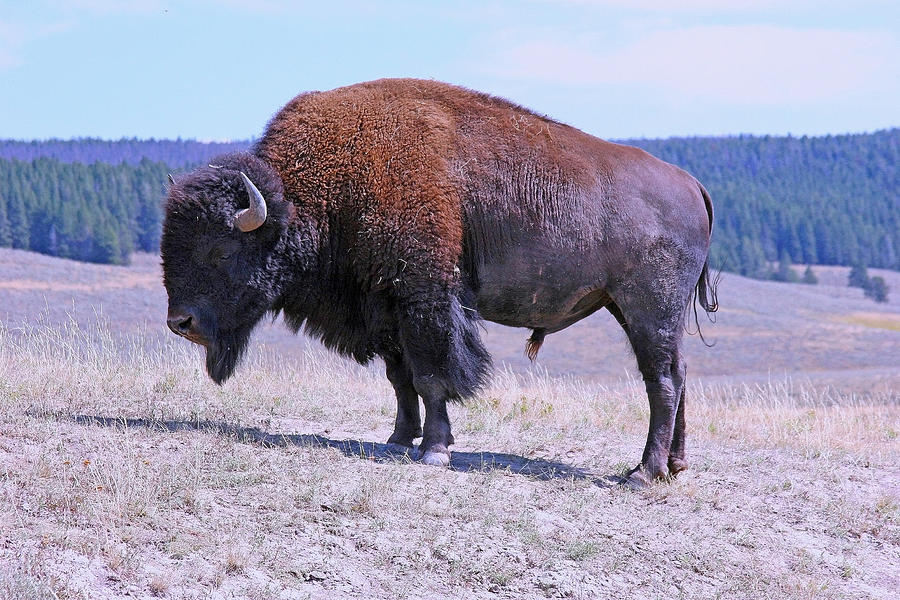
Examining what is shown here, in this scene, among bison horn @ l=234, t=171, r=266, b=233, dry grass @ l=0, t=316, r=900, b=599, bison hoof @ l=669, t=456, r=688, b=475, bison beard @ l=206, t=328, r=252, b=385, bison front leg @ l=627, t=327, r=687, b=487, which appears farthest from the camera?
bison hoof @ l=669, t=456, r=688, b=475

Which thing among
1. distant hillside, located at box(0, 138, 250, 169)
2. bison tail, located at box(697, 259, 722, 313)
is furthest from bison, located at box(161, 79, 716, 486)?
distant hillside, located at box(0, 138, 250, 169)

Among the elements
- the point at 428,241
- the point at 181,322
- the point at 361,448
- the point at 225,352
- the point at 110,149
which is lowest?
the point at 361,448

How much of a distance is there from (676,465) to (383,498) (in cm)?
288

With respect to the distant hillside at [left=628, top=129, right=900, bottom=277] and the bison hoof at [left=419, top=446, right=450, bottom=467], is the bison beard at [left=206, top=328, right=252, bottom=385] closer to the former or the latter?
the bison hoof at [left=419, top=446, right=450, bottom=467]

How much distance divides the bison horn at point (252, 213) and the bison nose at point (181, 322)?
30.4 inches

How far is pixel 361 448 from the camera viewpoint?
23.2 ft

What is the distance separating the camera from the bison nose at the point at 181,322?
734cm

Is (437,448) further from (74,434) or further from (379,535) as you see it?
(74,434)

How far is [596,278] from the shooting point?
7.63 meters

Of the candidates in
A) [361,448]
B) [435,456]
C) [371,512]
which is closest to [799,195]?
[435,456]

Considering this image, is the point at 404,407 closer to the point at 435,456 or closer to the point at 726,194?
the point at 435,456

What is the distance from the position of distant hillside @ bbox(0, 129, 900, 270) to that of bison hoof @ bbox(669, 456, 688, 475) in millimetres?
22879

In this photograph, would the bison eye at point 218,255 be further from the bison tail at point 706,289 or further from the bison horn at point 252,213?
the bison tail at point 706,289

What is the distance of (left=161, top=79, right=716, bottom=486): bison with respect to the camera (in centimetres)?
733
